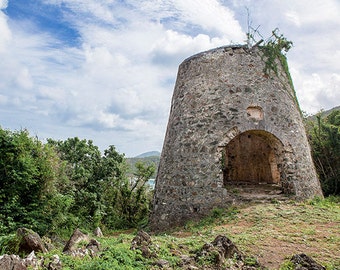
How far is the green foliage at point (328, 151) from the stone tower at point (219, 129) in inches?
143

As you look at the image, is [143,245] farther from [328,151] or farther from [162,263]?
[328,151]

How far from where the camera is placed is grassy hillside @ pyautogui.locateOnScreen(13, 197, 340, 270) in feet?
13.0

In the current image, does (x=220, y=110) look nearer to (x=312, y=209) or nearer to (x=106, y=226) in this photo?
(x=312, y=209)

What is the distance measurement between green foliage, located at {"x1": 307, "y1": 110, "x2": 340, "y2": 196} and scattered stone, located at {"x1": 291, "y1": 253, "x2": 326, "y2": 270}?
362 inches

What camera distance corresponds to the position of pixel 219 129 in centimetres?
884

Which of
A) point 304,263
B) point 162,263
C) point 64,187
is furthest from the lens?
point 64,187

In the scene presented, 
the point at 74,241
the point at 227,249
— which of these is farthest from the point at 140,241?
the point at 227,249

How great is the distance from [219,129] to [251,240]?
13.0 feet

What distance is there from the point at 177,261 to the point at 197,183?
435cm

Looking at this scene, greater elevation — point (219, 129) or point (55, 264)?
point (219, 129)

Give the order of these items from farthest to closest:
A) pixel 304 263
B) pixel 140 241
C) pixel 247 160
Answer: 1. pixel 247 160
2. pixel 140 241
3. pixel 304 263

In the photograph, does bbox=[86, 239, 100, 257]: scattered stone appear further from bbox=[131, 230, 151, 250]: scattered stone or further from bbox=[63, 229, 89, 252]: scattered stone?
bbox=[131, 230, 151, 250]: scattered stone

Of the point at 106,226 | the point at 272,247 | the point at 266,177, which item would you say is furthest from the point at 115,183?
the point at 272,247

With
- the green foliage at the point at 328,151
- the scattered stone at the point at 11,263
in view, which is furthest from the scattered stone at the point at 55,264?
the green foliage at the point at 328,151
